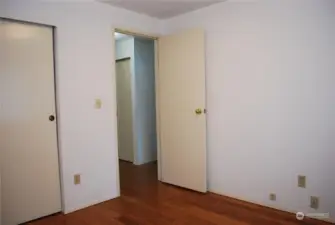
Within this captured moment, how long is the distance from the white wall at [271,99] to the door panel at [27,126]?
1748 millimetres

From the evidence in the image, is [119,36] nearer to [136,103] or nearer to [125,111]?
[136,103]

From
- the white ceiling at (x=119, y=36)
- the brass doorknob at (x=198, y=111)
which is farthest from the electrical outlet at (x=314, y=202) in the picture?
the white ceiling at (x=119, y=36)

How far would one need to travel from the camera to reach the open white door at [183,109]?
10.4ft

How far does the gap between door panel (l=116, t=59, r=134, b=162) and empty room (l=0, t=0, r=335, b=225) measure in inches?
47.4

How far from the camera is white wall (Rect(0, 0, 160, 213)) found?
8.72ft

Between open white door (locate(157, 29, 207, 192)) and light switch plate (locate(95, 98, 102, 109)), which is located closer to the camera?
light switch plate (locate(95, 98, 102, 109))

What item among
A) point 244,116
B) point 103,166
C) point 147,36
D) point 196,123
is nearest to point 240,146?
point 244,116

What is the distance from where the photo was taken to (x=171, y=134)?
11.5 feet

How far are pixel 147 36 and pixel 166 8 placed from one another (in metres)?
0.46

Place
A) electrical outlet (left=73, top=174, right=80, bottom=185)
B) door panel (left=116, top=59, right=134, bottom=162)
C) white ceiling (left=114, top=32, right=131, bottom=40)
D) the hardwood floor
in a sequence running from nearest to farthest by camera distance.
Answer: the hardwood floor, electrical outlet (left=73, top=174, right=80, bottom=185), white ceiling (left=114, top=32, right=131, bottom=40), door panel (left=116, top=59, right=134, bottom=162)

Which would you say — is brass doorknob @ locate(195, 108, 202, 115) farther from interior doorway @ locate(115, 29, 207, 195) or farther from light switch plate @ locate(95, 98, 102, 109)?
light switch plate @ locate(95, 98, 102, 109)

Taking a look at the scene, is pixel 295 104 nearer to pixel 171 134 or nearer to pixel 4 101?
pixel 171 134

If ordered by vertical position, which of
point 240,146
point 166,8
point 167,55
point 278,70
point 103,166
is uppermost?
point 166,8

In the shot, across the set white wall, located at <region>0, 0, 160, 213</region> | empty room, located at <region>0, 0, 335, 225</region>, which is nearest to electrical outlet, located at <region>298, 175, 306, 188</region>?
empty room, located at <region>0, 0, 335, 225</region>
